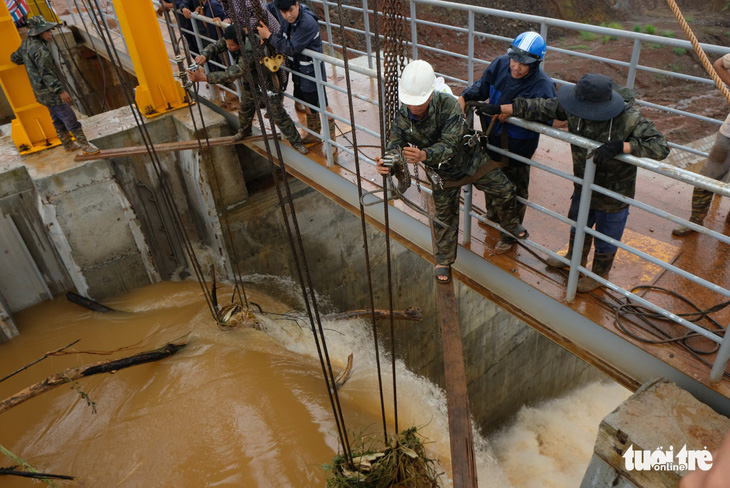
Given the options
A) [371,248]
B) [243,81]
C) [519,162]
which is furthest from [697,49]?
[371,248]

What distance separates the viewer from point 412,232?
203 inches

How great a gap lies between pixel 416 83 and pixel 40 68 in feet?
19.3

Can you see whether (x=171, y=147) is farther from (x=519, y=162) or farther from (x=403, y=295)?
(x=403, y=295)

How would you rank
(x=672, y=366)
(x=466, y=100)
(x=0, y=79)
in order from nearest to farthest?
(x=672, y=366), (x=466, y=100), (x=0, y=79)

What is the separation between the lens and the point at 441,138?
3652mm

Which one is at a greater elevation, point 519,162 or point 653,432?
point 519,162

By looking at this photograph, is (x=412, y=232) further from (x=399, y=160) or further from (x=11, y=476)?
(x=11, y=476)

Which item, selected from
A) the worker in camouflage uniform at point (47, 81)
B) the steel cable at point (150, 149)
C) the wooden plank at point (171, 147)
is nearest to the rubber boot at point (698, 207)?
the steel cable at point (150, 149)

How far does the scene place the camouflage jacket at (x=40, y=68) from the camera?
6.71 m

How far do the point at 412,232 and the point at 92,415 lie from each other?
4191mm

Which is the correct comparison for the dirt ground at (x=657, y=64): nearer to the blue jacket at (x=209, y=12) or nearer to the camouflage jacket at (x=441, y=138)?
the blue jacket at (x=209, y=12)

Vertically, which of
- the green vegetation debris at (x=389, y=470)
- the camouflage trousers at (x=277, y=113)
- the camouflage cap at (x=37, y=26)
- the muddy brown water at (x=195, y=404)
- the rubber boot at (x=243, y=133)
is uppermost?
the camouflage cap at (x=37, y=26)

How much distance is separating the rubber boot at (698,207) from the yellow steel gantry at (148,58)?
7053 mm

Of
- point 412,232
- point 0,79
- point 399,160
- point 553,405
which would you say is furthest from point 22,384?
point 553,405
